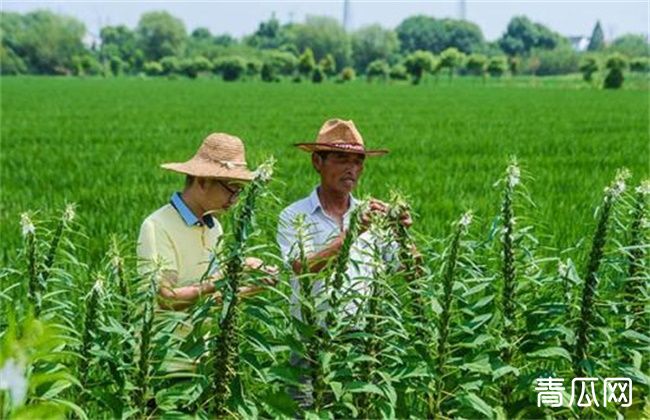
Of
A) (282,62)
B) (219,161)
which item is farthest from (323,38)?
(219,161)

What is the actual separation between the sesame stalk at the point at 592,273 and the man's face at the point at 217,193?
1.02m

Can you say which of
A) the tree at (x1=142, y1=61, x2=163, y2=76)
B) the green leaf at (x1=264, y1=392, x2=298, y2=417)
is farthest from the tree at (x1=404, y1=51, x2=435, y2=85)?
the green leaf at (x1=264, y1=392, x2=298, y2=417)

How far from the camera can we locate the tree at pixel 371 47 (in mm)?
107250

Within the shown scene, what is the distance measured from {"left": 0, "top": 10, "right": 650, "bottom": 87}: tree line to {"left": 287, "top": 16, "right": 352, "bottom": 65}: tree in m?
0.10

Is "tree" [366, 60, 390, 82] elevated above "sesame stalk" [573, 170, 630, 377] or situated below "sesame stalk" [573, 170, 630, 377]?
below

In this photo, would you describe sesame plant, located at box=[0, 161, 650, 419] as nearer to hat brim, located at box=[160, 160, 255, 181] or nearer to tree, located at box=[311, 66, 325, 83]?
hat brim, located at box=[160, 160, 255, 181]

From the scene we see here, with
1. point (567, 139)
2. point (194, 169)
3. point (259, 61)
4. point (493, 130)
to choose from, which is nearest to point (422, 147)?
point (567, 139)

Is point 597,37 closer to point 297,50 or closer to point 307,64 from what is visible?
point 297,50

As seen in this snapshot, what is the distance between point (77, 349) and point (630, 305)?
54.9 inches

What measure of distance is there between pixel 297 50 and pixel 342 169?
354 feet

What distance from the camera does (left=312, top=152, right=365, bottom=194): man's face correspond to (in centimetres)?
314

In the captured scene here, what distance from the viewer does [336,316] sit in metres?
2.40

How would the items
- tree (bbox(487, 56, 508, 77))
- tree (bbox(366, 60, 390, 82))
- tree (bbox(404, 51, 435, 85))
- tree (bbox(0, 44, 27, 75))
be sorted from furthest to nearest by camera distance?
tree (bbox(0, 44, 27, 75))
tree (bbox(487, 56, 508, 77))
tree (bbox(366, 60, 390, 82))
tree (bbox(404, 51, 435, 85))

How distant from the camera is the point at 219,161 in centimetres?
304
